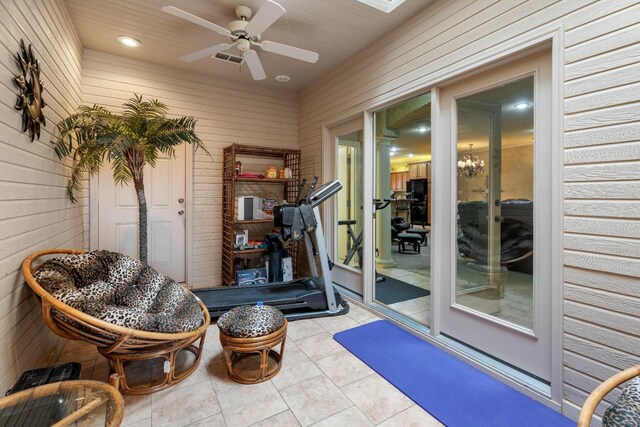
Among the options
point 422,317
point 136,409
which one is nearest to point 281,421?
point 136,409

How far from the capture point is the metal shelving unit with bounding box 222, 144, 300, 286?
404 centimetres

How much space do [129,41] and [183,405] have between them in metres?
3.58

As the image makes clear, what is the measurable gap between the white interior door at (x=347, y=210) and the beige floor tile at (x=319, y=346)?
1140 millimetres

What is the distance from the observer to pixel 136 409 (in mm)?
1791

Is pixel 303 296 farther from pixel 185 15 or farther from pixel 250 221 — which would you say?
pixel 185 15

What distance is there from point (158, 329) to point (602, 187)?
106 inches

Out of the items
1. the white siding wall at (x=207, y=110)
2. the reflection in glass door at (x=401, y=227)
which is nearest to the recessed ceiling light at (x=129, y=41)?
the white siding wall at (x=207, y=110)

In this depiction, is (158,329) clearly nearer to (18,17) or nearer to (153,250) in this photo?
(18,17)

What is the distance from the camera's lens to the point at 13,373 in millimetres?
1655

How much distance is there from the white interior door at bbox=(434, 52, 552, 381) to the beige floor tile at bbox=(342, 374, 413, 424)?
0.87m

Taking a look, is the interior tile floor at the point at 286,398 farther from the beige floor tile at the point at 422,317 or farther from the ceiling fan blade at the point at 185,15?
the ceiling fan blade at the point at 185,15

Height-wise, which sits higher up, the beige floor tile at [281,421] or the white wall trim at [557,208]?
the white wall trim at [557,208]

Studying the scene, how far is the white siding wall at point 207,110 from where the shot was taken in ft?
11.8

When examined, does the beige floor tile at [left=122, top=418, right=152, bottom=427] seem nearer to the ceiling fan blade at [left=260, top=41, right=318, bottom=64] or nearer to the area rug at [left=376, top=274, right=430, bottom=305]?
the area rug at [left=376, top=274, right=430, bottom=305]
